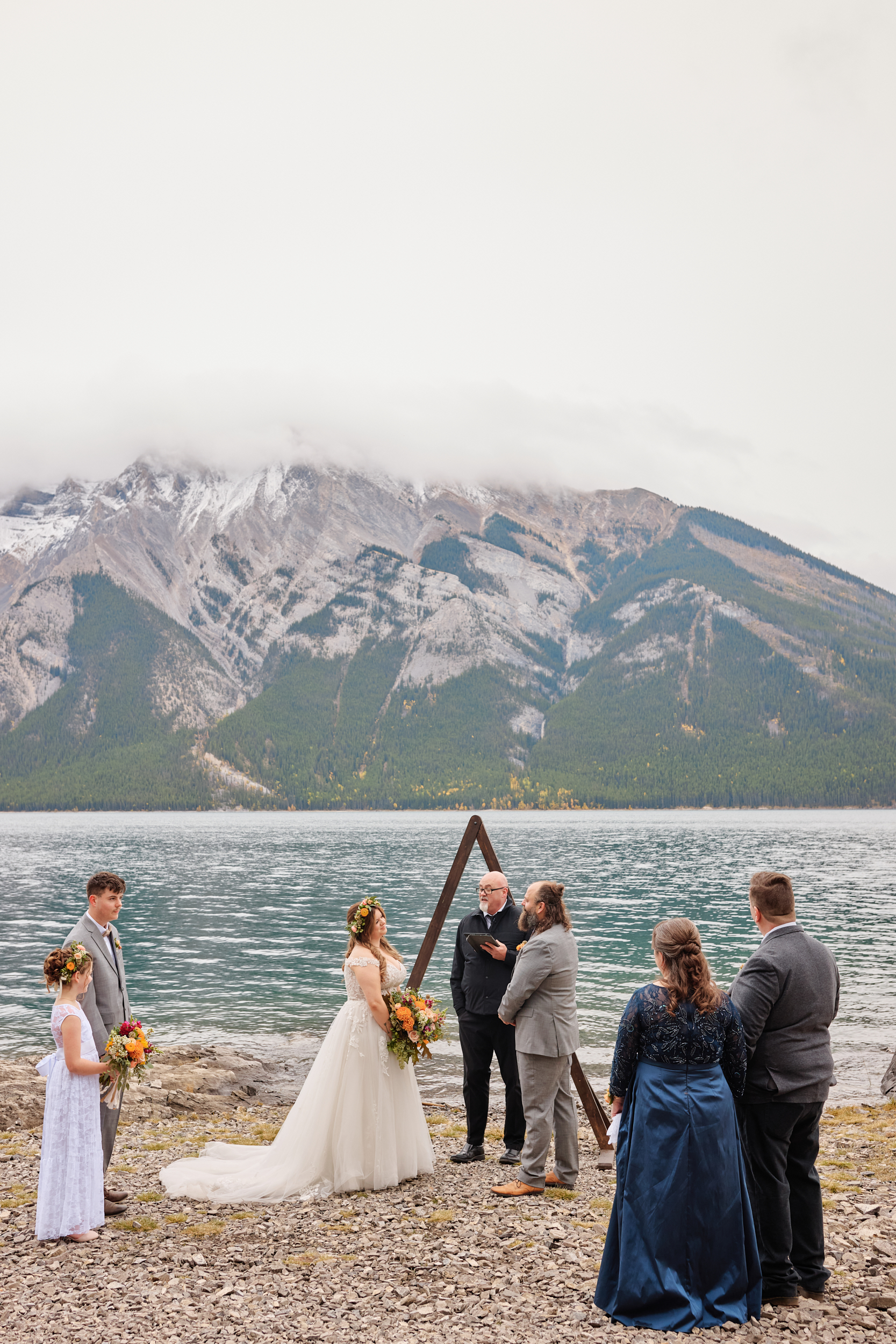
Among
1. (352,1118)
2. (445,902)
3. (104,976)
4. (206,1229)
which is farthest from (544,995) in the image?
(104,976)

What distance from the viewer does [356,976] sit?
28.9 feet

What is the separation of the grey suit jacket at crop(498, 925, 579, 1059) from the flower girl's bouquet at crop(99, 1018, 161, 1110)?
3120 millimetres

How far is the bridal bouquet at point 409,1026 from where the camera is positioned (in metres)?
8.78

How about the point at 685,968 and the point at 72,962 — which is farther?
the point at 72,962

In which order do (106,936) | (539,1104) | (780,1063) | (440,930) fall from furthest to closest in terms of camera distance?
1. (440,930)
2. (539,1104)
3. (106,936)
4. (780,1063)

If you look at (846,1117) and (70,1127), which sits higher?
(70,1127)

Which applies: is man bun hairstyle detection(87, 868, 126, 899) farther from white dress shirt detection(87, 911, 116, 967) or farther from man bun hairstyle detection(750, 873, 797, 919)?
man bun hairstyle detection(750, 873, 797, 919)

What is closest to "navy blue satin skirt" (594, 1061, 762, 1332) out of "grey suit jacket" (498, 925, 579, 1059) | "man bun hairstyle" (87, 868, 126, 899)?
"grey suit jacket" (498, 925, 579, 1059)

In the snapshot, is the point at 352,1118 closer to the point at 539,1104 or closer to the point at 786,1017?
the point at 539,1104

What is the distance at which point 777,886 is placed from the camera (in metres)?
6.27

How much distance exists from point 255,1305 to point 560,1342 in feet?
6.83

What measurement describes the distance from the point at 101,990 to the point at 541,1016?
12.7 feet

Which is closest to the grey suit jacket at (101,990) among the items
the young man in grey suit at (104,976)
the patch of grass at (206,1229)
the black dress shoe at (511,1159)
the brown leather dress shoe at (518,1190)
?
the young man in grey suit at (104,976)

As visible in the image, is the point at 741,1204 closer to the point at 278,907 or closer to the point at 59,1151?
the point at 59,1151
